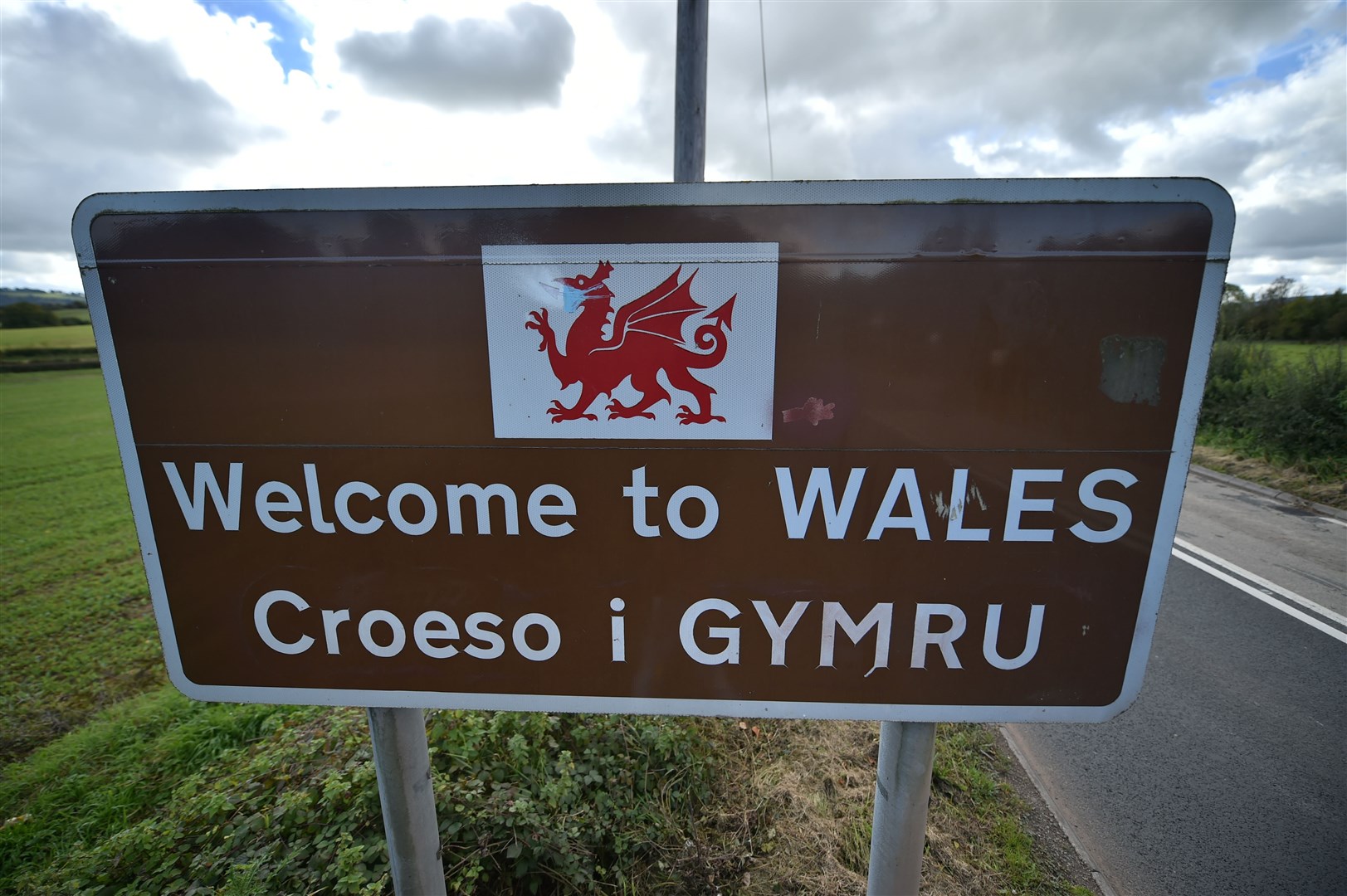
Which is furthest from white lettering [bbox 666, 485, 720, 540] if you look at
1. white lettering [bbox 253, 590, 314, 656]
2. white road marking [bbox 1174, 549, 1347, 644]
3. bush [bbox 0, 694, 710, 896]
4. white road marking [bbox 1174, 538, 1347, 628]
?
white road marking [bbox 1174, 538, 1347, 628]

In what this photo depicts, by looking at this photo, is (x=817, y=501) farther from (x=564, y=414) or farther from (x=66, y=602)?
(x=66, y=602)

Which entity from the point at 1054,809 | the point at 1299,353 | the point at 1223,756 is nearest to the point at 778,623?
the point at 1054,809

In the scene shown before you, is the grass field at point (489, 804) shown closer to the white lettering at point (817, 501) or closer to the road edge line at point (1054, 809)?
the road edge line at point (1054, 809)

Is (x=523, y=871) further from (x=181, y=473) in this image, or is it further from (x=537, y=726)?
(x=181, y=473)

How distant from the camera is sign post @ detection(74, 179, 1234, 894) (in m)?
1.07

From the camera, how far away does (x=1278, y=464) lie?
32.2ft

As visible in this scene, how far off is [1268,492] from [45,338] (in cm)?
6625

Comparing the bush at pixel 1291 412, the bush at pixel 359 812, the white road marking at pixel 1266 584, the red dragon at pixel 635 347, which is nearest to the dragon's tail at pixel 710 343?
the red dragon at pixel 635 347

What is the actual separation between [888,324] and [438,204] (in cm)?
89

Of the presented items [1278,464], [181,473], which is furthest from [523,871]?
[1278,464]

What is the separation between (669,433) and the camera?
1144 mm

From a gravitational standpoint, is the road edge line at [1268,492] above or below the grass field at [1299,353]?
below

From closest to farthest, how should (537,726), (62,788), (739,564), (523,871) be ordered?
(739,564), (523,871), (537,726), (62,788)

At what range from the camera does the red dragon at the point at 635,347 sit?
Answer: 3.60ft
